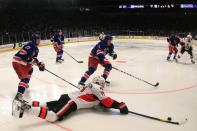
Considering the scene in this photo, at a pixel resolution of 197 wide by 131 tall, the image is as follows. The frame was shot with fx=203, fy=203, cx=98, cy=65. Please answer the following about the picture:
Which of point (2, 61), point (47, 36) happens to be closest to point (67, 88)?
point (2, 61)

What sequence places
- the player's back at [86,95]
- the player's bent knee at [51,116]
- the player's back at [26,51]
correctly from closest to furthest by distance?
the player's bent knee at [51,116] < the player's back at [86,95] < the player's back at [26,51]

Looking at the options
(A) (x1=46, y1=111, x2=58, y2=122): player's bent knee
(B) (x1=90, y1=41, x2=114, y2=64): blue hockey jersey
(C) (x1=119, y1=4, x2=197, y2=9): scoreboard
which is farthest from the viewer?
(C) (x1=119, y1=4, x2=197, y2=9): scoreboard

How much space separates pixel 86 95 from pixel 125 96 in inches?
51.1

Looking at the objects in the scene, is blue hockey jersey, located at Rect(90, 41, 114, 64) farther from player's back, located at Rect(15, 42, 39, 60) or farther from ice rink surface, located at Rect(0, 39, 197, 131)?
player's back, located at Rect(15, 42, 39, 60)

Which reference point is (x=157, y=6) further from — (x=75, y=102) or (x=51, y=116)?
(x=51, y=116)

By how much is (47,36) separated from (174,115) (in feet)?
37.1

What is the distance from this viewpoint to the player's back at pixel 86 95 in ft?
10.3

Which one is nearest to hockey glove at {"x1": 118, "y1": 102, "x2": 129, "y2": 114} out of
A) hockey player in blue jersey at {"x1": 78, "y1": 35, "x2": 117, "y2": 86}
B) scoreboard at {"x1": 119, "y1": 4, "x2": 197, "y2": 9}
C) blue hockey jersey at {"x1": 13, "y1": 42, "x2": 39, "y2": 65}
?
hockey player in blue jersey at {"x1": 78, "y1": 35, "x2": 117, "y2": 86}

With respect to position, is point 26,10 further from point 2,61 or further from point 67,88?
point 67,88

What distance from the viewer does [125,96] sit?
4258 millimetres

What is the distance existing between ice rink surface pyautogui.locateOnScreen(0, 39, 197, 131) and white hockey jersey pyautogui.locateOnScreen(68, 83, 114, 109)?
271 millimetres

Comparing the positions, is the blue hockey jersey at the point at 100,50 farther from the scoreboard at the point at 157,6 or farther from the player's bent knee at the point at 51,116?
the scoreboard at the point at 157,6

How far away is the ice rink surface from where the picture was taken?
10.0 feet

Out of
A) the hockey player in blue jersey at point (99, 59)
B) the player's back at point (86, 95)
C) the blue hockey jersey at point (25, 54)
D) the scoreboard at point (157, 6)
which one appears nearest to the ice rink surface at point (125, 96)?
the player's back at point (86, 95)
